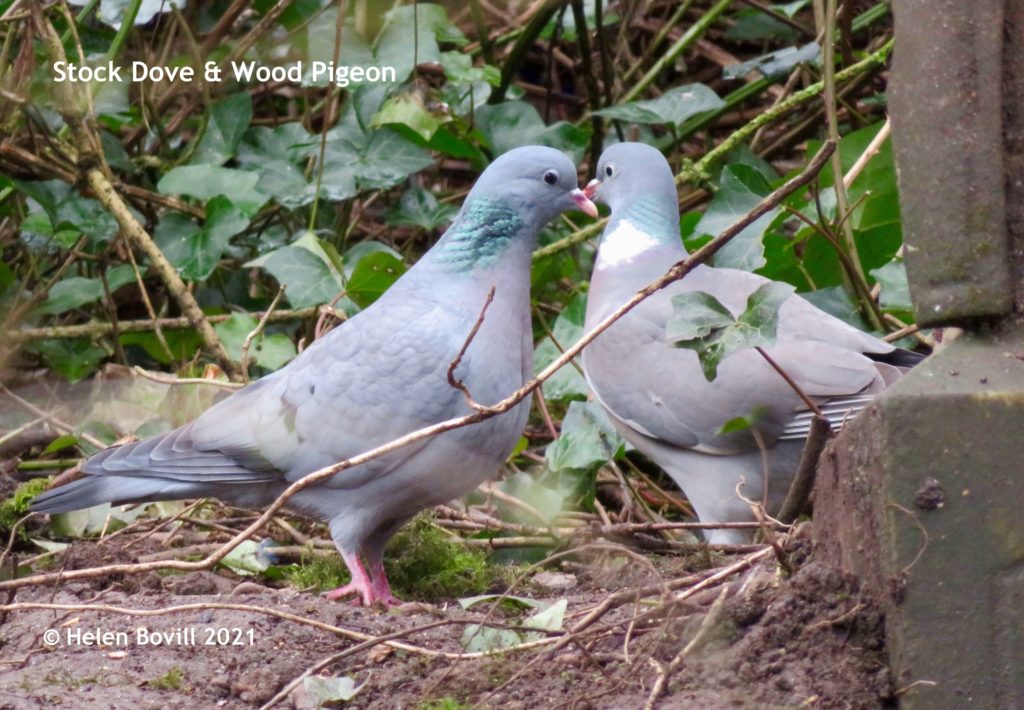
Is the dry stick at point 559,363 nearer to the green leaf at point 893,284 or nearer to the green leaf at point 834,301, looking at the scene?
the green leaf at point 893,284

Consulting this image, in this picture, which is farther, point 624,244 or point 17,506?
point 624,244

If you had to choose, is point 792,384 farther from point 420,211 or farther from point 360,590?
point 420,211

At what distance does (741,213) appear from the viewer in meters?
4.03

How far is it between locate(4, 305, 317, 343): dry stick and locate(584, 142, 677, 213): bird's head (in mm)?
1095

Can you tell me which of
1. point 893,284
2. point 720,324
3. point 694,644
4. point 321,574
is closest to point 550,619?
point 694,644

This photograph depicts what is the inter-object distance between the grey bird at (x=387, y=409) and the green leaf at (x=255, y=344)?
844mm

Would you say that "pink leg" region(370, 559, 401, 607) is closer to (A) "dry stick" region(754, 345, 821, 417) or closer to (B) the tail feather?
(B) the tail feather

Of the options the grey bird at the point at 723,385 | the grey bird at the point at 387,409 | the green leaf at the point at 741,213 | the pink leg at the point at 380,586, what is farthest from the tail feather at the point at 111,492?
the green leaf at the point at 741,213

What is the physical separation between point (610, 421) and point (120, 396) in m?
1.72

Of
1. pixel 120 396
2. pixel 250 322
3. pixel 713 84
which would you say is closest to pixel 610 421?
pixel 250 322

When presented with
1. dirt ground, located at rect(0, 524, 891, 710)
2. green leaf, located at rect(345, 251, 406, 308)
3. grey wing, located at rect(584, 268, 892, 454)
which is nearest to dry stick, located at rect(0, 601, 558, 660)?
dirt ground, located at rect(0, 524, 891, 710)

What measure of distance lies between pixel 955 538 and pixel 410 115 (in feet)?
10.5

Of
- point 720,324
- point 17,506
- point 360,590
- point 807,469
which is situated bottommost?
point 360,590

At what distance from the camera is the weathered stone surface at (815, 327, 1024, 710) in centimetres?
192
